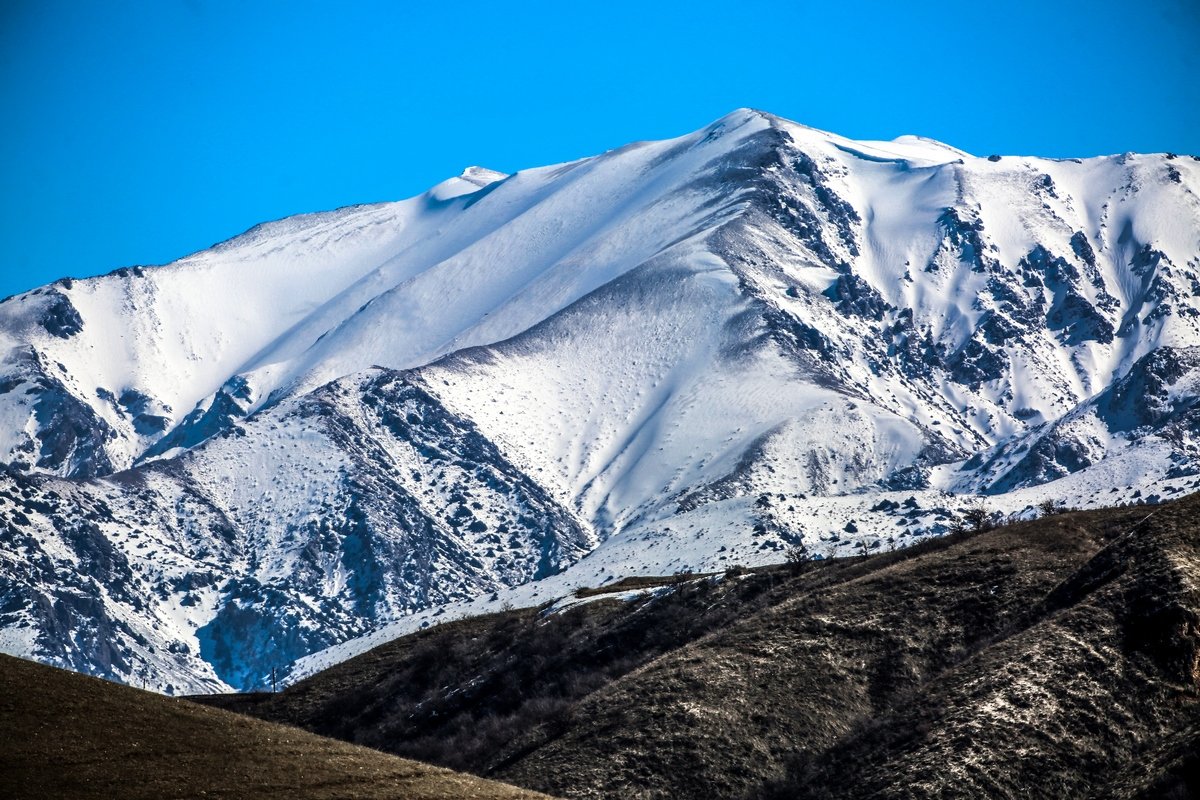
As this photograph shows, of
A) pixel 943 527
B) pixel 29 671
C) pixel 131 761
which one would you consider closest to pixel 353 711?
pixel 29 671

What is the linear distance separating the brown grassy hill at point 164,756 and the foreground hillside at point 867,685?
8.61 meters

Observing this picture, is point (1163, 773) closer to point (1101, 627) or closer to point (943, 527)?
point (1101, 627)

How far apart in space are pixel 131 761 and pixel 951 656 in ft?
82.3

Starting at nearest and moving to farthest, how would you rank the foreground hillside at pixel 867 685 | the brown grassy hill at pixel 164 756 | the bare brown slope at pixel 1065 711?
the brown grassy hill at pixel 164 756, the bare brown slope at pixel 1065 711, the foreground hillside at pixel 867 685

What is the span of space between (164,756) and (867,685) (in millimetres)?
21774

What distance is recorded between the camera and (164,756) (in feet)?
119

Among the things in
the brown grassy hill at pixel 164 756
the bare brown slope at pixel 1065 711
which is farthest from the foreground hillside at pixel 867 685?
the brown grassy hill at pixel 164 756

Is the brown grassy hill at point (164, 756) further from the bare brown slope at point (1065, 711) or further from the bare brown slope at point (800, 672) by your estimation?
the bare brown slope at point (1065, 711)

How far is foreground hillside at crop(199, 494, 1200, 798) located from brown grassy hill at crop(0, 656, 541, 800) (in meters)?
8.61

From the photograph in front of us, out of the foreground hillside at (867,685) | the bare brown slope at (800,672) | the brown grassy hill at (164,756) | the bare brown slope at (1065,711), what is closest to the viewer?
the brown grassy hill at (164,756)

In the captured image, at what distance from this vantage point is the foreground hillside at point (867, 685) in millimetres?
42094

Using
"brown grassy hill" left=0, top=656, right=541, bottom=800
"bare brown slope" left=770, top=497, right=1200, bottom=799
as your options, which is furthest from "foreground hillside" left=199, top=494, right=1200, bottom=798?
"brown grassy hill" left=0, top=656, right=541, bottom=800

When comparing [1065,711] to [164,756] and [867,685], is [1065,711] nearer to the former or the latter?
[867,685]

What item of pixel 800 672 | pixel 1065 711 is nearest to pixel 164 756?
pixel 800 672
